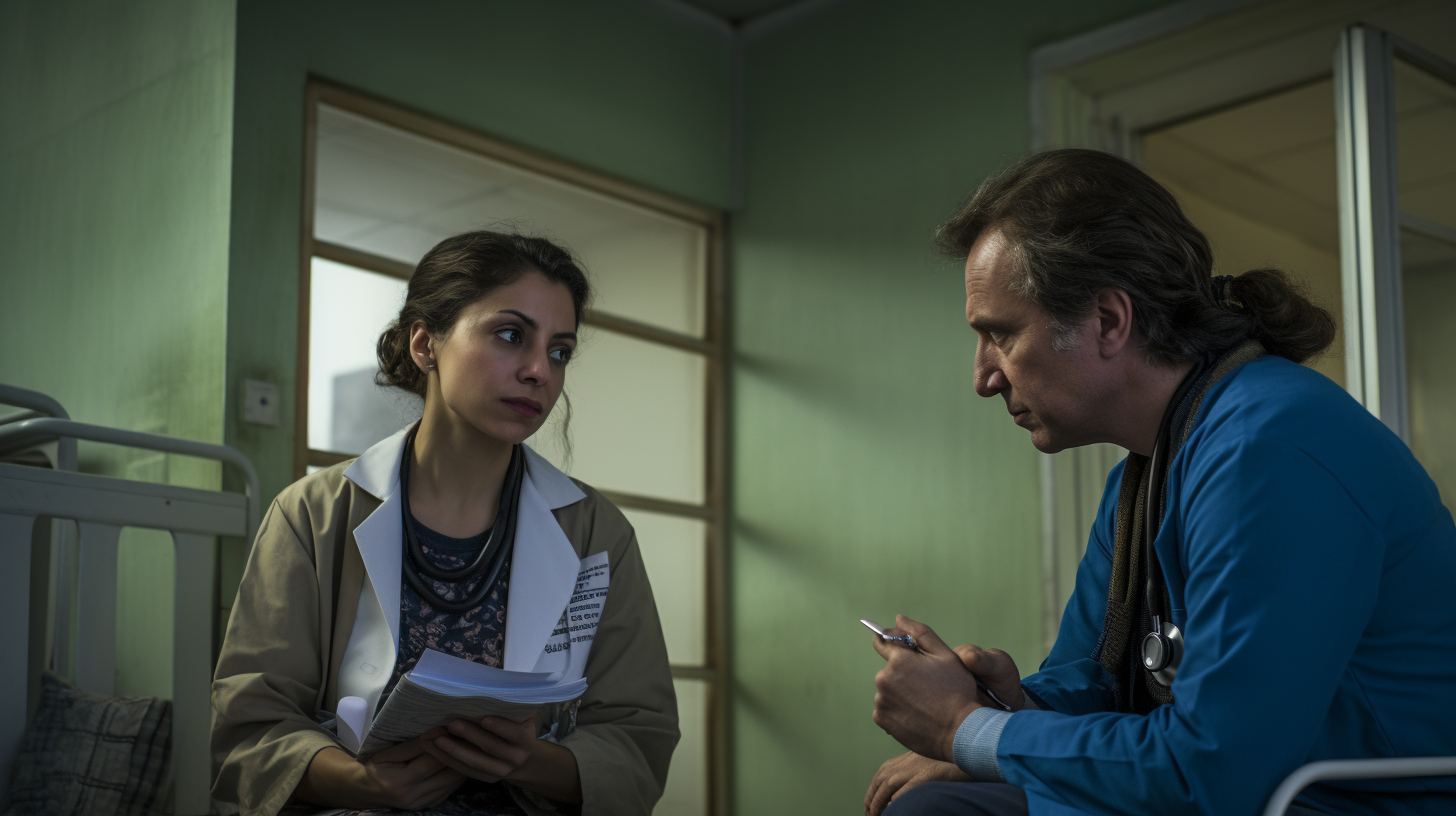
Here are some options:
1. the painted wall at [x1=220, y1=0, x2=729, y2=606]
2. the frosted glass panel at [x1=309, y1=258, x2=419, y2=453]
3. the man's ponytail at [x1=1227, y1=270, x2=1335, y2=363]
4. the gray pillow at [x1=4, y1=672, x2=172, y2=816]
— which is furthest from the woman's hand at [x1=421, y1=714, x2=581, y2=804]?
the frosted glass panel at [x1=309, y1=258, x2=419, y2=453]

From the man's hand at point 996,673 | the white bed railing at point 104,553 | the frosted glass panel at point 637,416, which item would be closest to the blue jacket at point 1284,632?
the man's hand at point 996,673

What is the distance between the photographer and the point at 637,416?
3904 millimetres

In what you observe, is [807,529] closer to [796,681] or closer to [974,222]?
[796,681]

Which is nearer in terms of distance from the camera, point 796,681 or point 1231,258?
point 796,681

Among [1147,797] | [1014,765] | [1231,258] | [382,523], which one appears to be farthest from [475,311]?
[1231,258]

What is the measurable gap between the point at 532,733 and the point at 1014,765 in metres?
0.71

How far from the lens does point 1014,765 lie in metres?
1.25

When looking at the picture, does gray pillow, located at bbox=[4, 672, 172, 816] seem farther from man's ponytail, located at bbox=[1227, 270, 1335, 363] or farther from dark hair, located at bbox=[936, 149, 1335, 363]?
man's ponytail, located at bbox=[1227, 270, 1335, 363]

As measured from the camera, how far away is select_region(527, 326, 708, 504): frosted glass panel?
12.3 ft

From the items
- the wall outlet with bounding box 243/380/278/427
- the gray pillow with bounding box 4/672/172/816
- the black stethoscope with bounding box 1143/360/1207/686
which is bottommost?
the gray pillow with bounding box 4/672/172/816

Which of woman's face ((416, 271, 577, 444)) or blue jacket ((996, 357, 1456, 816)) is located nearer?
blue jacket ((996, 357, 1456, 816))

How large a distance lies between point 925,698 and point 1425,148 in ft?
6.44

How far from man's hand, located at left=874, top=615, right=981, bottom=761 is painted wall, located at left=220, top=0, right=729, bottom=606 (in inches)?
69.2

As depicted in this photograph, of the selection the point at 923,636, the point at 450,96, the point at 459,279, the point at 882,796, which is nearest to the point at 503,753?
the point at 882,796
